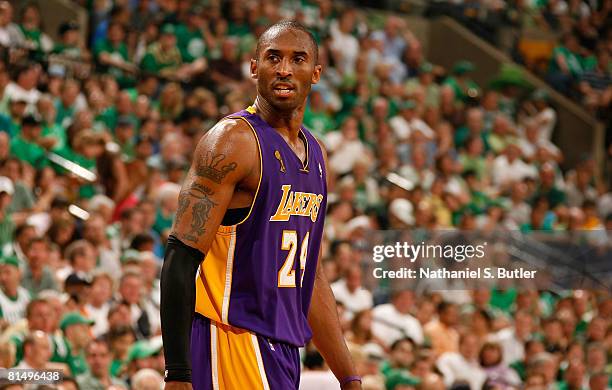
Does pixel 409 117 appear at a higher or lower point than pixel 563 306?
higher

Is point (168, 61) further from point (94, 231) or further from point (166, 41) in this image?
point (94, 231)

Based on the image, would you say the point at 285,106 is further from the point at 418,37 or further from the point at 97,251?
the point at 418,37

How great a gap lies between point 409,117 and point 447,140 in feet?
1.79

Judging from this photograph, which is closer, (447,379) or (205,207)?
(205,207)

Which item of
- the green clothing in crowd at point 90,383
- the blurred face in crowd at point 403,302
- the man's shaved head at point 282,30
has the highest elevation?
the man's shaved head at point 282,30

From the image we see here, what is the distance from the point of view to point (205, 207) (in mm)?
3457

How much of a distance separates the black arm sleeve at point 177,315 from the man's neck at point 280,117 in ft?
2.03

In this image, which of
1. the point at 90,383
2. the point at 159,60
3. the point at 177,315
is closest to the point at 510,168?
the point at 159,60

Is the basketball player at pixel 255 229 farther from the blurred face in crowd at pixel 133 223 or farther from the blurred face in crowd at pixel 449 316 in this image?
the blurred face in crowd at pixel 449 316

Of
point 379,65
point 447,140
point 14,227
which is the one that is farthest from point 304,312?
point 379,65

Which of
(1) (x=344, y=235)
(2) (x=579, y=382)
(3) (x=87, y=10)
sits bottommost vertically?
(2) (x=579, y=382)

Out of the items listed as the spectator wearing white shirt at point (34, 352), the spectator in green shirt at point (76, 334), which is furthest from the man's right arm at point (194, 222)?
the spectator in green shirt at point (76, 334)

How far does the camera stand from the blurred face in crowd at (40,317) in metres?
7.54

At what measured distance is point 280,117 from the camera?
3756 millimetres
